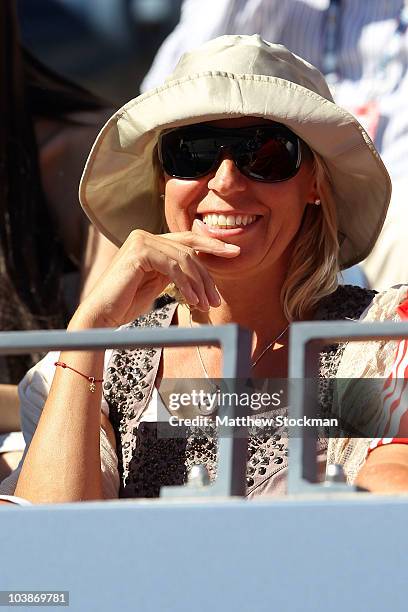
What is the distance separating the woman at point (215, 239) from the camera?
1950mm

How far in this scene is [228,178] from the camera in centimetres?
209

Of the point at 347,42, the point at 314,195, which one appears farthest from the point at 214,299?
the point at 347,42

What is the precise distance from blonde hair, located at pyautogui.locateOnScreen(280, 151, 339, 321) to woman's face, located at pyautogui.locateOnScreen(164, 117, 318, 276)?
48mm

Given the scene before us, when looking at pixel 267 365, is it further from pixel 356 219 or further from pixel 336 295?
pixel 356 219

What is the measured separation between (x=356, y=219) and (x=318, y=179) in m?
0.14

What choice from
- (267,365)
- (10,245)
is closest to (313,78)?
(267,365)

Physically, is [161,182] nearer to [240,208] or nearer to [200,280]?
[240,208]

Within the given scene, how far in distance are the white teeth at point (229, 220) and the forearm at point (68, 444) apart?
357 mm

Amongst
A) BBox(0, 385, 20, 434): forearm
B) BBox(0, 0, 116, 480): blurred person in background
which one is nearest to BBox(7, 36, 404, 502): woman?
BBox(0, 385, 20, 434): forearm

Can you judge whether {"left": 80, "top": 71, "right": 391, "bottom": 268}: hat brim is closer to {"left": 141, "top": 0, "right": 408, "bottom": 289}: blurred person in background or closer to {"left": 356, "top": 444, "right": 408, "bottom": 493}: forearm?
{"left": 356, "top": 444, "right": 408, "bottom": 493}: forearm

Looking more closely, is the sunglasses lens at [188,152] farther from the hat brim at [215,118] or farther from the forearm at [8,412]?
the forearm at [8,412]

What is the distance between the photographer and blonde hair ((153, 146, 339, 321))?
7.28 feet

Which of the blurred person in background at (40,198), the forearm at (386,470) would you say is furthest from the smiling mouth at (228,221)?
the blurred person in background at (40,198)

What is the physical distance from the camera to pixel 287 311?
7.26 ft
